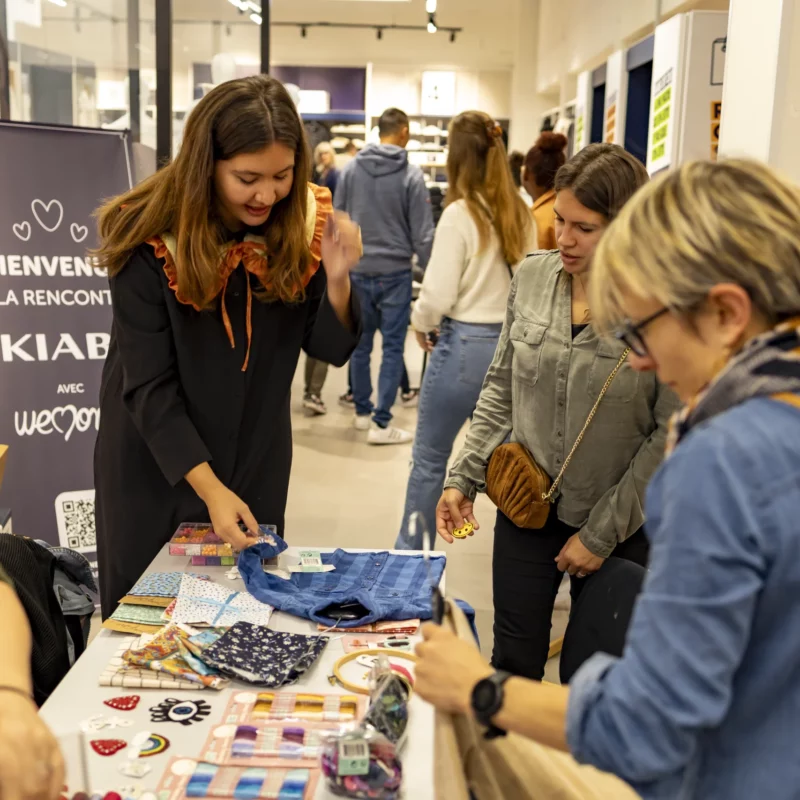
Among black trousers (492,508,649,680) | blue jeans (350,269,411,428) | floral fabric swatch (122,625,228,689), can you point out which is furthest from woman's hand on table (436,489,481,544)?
blue jeans (350,269,411,428)

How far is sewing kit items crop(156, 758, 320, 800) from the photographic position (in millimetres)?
1209

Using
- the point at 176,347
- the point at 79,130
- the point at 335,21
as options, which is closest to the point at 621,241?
the point at 176,347

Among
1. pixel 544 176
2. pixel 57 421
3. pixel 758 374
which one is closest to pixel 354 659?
pixel 758 374

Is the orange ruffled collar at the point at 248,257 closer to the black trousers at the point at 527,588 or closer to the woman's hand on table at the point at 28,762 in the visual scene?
the black trousers at the point at 527,588

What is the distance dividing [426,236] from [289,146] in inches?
151

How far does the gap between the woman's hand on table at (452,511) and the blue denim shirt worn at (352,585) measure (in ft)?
0.98

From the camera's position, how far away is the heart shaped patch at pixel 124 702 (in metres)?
1.42

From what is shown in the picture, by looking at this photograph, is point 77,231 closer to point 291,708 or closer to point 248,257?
point 248,257

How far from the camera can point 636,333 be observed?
0.93 m

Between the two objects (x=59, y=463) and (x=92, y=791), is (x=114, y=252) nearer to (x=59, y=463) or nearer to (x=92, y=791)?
(x=92, y=791)

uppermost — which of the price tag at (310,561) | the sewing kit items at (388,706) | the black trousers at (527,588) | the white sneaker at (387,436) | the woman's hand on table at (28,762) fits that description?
the woman's hand on table at (28,762)

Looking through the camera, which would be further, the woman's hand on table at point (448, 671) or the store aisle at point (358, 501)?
the store aisle at point (358, 501)

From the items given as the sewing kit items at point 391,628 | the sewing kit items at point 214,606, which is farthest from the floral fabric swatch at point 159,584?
the sewing kit items at point 391,628

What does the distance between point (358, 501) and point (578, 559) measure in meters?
2.93
